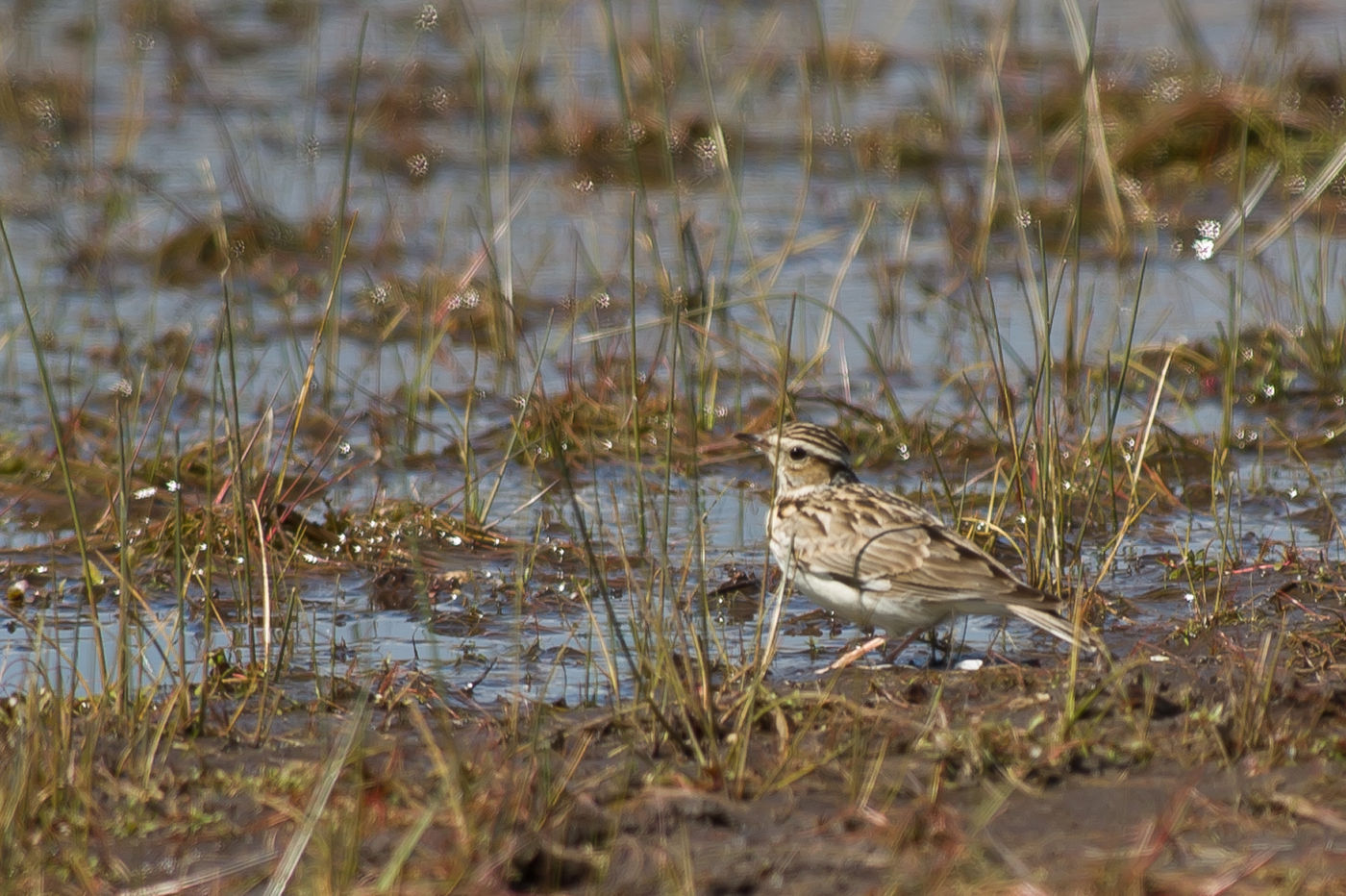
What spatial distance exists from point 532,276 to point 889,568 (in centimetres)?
564

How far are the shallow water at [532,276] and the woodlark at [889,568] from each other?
1.41 feet

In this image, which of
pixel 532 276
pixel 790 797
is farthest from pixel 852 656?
pixel 532 276

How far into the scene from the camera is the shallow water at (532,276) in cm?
748

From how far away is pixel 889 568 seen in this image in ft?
21.5

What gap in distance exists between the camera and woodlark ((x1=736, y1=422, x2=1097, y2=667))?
20.9ft

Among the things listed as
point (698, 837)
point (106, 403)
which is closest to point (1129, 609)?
point (698, 837)

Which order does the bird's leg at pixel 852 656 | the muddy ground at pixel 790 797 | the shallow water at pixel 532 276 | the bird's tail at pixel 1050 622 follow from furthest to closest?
1. the shallow water at pixel 532 276
2. the bird's leg at pixel 852 656
3. the bird's tail at pixel 1050 622
4. the muddy ground at pixel 790 797

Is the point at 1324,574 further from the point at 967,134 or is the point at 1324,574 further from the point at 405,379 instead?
the point at 967,134

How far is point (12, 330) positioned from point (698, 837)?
236 inches

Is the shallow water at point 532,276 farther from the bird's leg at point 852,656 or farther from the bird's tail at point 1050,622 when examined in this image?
the bird's tail at point 1050,622

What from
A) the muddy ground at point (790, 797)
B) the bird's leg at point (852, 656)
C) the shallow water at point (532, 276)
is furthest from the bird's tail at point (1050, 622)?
the shallow water at point (532, 276)

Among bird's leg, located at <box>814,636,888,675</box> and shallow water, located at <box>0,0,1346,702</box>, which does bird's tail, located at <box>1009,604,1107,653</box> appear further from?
shallow water, located at <box>0,0,1346,702</box>

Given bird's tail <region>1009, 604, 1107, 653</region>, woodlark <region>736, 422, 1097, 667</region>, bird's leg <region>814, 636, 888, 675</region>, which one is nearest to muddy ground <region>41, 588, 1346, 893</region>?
bird's tail <region>1009, 604, 1107, 653</region>

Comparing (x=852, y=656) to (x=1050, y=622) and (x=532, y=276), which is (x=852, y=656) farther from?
(x=532, y=276)
